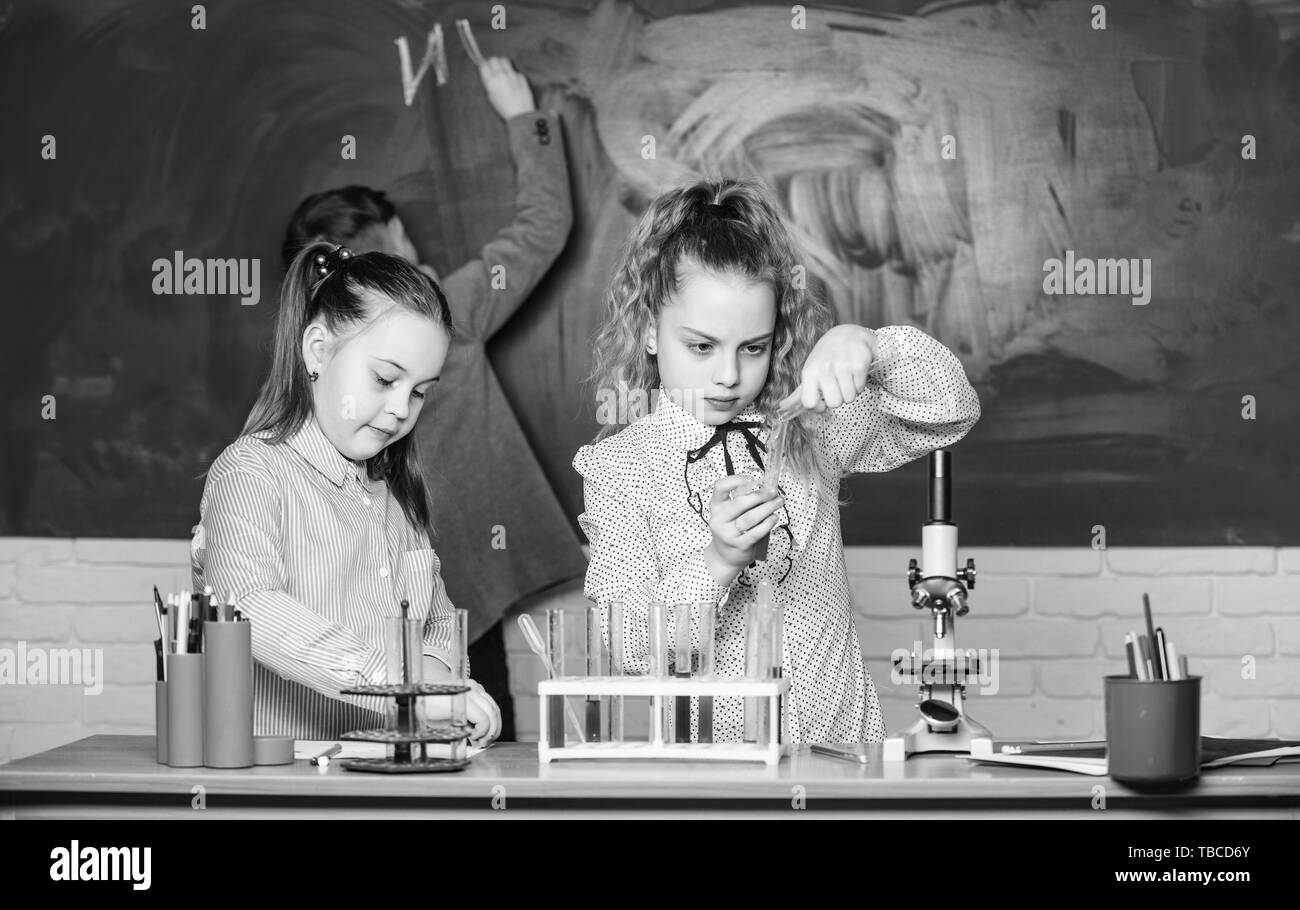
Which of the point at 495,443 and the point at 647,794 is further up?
the point at 495,443

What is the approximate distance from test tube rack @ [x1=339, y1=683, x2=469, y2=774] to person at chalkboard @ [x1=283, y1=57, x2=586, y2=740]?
59.5 inches

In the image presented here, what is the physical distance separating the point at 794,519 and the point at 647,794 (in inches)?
26.8

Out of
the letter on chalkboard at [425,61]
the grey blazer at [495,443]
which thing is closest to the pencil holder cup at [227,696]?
the grey blazer at [495,443]

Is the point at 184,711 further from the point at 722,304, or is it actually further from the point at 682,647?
the point at 722,304

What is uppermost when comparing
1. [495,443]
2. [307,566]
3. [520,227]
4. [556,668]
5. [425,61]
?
[425,61]

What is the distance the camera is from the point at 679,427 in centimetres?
205

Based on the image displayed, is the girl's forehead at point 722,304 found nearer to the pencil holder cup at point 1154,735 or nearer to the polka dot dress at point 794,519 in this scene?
the polka dot dress at point 794,519

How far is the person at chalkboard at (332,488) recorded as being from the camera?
187cm

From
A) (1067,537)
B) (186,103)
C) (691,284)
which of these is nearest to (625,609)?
(691,284)

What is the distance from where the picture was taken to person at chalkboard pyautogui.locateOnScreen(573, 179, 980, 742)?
6.42 feet

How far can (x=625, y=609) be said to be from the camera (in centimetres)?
180

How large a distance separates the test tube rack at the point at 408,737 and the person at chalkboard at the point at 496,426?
1512mm

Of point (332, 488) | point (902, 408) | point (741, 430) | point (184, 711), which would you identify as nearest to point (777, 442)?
point (741, 430)
